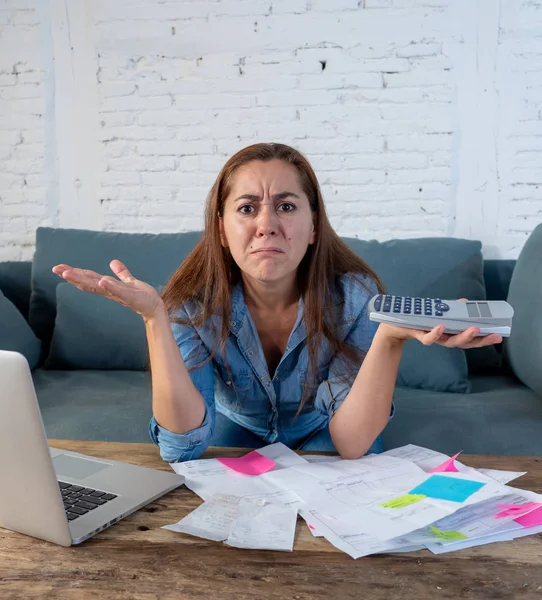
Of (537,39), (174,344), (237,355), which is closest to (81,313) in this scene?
(237,355)

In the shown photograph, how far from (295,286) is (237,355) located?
205 mm

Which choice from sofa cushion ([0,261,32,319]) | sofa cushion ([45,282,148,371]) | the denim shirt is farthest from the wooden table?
sofa cushion ([0,261,32,319])

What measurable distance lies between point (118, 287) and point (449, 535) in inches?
21.7

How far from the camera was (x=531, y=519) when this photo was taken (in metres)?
0.80

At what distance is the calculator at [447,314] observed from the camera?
36.9 inches

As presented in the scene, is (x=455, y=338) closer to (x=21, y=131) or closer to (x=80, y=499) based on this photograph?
(x=80, y=499)

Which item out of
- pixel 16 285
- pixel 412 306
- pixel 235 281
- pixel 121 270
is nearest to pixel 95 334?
pixel 16 285

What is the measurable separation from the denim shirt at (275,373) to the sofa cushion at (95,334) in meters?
0.68

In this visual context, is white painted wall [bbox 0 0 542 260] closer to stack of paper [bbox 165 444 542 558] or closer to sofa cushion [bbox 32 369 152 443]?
sofa cushion [bbox 32 369 152 443]

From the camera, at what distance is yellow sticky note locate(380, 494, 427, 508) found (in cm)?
82

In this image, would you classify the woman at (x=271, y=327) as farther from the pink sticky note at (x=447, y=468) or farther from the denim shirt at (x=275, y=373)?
the pink sticky note at (x=447, y=468)

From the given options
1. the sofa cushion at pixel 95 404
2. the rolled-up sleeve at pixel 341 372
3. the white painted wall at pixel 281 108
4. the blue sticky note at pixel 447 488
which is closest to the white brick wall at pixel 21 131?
the white painted wall at pixel 281 108

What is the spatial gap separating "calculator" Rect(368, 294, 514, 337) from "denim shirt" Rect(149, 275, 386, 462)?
325 mm

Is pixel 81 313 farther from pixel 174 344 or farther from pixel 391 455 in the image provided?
pixel 391 455
